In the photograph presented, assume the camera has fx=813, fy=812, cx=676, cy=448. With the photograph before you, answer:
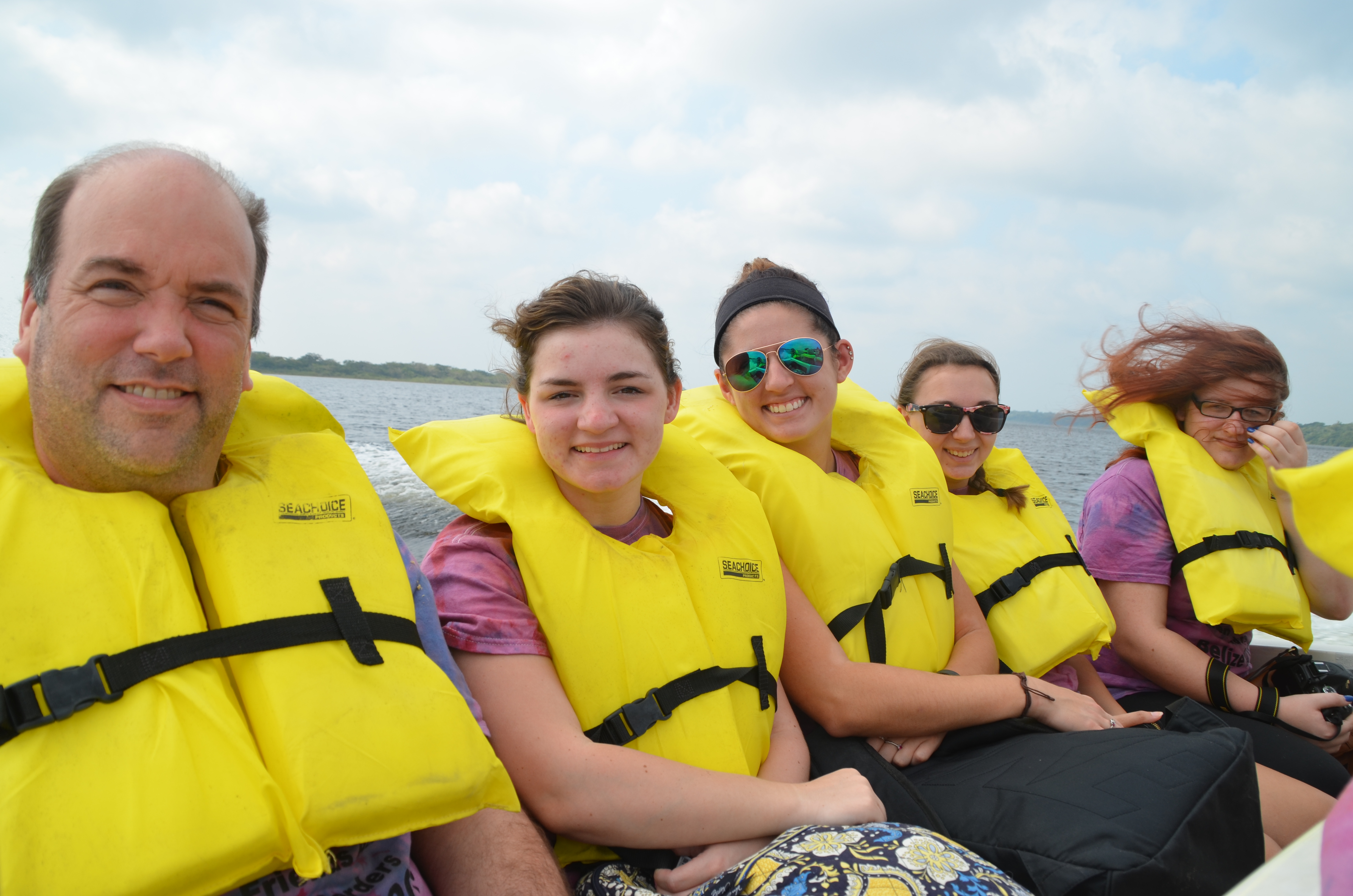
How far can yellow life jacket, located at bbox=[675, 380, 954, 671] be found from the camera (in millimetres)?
2809

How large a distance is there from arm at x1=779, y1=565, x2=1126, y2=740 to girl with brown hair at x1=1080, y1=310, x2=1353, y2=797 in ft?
3.45

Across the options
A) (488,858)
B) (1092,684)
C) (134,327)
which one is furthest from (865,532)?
(134,327)

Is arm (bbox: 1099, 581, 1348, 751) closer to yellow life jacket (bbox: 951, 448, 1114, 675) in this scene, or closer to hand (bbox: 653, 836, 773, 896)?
yellow life jacket (bbox: 951, 448, 1114, 675)

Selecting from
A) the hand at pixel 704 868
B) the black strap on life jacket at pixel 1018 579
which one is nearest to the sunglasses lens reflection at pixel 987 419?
the black strap on life jacket at pixel 1018 579

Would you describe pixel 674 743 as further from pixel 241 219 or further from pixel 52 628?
pixel 241 219

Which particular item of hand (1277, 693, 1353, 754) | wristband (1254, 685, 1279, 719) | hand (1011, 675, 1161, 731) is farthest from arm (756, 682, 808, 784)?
hand (1277, 693, 1353, 754)

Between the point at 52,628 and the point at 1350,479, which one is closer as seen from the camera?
the point at 1350,479

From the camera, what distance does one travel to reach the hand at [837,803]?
1990mm

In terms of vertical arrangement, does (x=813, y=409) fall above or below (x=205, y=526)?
above

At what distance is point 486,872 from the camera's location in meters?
1.84

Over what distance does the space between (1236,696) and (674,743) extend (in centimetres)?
268

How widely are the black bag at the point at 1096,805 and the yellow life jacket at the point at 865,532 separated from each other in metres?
0.44

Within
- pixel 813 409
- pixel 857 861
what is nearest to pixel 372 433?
pixel 813 409

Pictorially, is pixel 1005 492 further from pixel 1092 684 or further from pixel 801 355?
pixel 801 355
